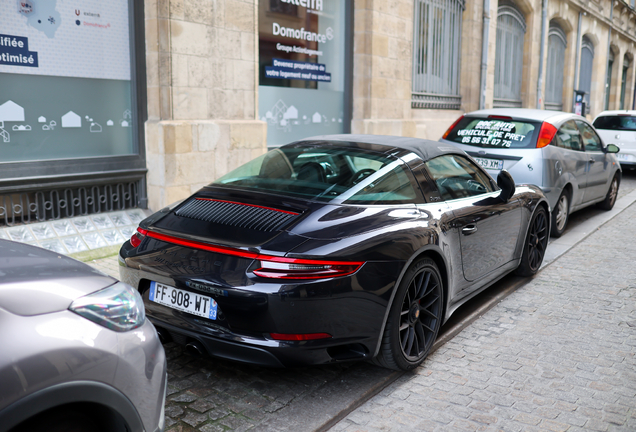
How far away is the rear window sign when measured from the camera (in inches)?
297

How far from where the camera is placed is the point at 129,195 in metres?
7.42

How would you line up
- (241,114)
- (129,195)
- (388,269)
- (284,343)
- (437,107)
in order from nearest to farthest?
(284,343)
(388,269)
(129,195)
(241,114)
(437,107)

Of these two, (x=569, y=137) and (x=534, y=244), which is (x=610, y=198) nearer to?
(x=569, y=137)

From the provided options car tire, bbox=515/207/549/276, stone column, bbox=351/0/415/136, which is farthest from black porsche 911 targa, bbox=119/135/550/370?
stone column, bbox=351/0/415/136

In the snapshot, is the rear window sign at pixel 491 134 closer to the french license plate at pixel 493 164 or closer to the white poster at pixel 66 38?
the french license plate at pixel 493 164

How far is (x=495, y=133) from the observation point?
25.2ft

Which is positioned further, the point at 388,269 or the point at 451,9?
the point at 451,9

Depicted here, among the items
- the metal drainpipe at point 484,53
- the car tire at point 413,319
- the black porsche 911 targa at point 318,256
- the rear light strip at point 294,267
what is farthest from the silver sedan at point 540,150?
the metal drainpipe at point 484,53

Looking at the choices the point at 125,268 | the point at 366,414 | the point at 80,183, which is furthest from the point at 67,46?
the point at 366,414

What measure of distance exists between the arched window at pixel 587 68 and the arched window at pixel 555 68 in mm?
3734

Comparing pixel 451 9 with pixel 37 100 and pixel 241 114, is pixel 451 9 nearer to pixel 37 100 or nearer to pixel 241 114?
pixel 241 114

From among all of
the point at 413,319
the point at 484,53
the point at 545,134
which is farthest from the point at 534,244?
the point at 484,53

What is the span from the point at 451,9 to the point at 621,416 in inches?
500

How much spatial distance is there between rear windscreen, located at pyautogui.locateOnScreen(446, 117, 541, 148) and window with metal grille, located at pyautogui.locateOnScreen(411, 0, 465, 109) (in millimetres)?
5047
